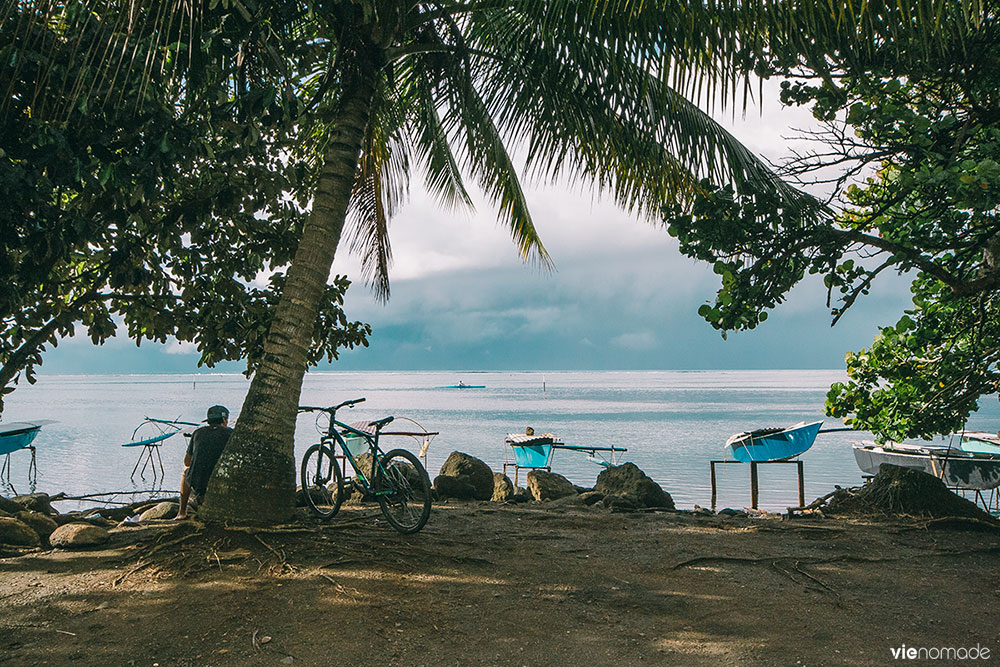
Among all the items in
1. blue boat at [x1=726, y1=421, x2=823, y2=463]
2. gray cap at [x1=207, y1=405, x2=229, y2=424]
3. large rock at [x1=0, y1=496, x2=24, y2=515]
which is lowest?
large rock at [x1=0, y1=496, x2=24, y2=515]

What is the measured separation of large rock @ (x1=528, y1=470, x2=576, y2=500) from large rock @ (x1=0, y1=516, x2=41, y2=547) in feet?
22.0

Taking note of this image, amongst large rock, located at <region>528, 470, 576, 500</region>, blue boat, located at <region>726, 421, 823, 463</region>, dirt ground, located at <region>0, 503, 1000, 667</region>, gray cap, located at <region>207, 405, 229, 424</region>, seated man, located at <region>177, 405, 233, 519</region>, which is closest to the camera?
dirt ground, located at <region>0, 503, 1000, 667</region>

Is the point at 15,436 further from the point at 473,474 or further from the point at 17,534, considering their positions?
the point at 473,474

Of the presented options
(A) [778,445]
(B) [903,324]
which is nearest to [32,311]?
(B) [903,324]

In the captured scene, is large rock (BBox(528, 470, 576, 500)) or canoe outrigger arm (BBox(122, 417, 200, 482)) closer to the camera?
large rock (BBox(528, 470, 576, 500))

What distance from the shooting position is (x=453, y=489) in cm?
988

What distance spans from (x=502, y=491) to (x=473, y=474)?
51 centimetres

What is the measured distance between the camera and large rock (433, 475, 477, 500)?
9.88m

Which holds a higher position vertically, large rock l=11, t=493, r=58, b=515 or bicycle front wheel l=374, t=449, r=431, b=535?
bicycle front wheel l=374, t=449, r=431, b=535

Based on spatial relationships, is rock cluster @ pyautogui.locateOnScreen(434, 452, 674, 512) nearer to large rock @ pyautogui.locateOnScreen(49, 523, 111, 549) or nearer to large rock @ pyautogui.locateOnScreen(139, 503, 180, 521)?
large rock @ pyautogui.locateOnScreen(139, 503, 180, 521)

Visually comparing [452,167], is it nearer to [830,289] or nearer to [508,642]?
[830,289]

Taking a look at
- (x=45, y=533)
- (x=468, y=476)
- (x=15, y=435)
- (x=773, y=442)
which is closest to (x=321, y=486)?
(x=45, y=533)

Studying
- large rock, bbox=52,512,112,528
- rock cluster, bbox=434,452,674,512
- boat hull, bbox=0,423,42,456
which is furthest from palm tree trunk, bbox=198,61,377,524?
boat hull, bbox=0,423,42,456

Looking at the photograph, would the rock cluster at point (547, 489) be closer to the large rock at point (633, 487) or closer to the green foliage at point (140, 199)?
the large rock at point (633, 487)
